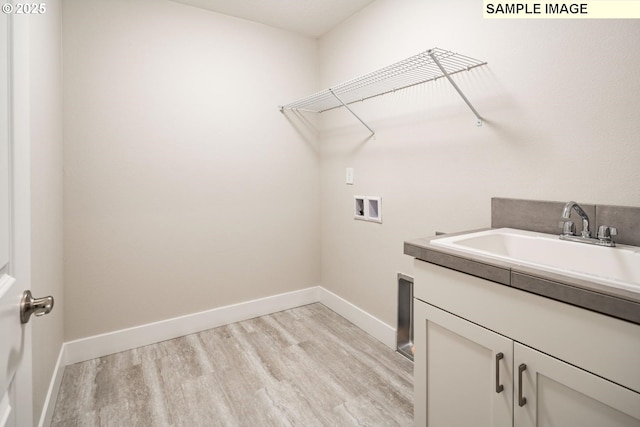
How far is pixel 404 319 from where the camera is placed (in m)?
2.07

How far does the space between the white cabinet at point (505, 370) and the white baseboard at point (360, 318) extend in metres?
0.88

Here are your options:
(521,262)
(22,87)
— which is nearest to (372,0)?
(521,262)

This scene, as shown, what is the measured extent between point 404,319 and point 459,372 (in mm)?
974

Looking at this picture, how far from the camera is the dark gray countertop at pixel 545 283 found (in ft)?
2.37

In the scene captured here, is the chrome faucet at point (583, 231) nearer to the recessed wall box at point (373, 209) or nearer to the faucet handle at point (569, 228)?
the faucet handle at point (569, 228)

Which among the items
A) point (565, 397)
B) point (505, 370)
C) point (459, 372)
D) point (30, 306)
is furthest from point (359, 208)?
point (30, 306)

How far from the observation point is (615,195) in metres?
1.15

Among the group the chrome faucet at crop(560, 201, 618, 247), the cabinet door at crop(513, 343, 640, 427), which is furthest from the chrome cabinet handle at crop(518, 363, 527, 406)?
the chrome faucet at crop(560, 201, 618, 247)

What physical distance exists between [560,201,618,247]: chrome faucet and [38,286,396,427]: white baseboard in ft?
4.07

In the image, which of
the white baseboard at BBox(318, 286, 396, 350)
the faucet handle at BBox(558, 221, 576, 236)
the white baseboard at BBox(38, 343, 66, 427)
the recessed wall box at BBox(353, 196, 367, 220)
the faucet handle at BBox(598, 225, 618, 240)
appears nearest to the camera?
the faucet handle at BBox(598, 225, 618, 240)

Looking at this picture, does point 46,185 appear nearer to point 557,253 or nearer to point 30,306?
point 30,306

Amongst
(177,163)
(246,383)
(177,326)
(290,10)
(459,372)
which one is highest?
(290,10)

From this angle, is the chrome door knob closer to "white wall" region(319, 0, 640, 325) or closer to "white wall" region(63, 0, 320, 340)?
"white wall" region(63, 0, 320, 340)

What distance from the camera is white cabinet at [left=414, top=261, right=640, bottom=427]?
2.51 ft
